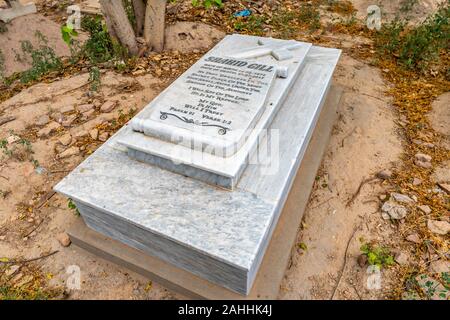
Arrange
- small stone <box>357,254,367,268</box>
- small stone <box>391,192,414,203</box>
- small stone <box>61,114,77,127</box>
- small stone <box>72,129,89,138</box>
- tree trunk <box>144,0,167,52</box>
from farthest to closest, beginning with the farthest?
tree trunk <box>144,0,167,52</box>
small stone <box>61,114,77,127</box>
small stone <box>72,129,89,138</box>
small stone <box>391,192,414,203</box>
small stone <box>357,254,367,268</box>

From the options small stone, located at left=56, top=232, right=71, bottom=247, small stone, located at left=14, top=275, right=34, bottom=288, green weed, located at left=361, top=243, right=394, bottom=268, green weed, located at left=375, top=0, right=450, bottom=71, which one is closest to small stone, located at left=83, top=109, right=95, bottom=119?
small stone, located at left=56, top=232, right=71, bottom=247

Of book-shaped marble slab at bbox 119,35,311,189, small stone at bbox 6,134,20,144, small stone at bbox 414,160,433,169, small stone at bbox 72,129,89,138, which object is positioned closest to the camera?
book-shaped marble slab at bbox 119,35,311,189

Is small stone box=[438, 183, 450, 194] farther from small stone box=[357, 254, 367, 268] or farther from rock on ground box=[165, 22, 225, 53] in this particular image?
rock on ground box=[165, 22, 225, 53]

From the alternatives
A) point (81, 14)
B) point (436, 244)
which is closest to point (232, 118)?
point (436, 244)

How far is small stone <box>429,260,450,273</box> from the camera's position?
2.31m

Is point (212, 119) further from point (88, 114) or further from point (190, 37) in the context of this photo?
point (190, 37)

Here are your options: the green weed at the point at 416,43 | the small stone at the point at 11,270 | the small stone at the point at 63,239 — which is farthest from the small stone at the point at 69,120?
the green weed at the point at 416,43

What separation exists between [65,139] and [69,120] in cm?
30

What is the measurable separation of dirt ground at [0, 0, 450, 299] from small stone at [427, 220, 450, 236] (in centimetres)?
28

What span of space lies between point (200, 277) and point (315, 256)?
900 millimetres

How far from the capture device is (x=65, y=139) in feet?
10.6

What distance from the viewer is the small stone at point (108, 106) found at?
140 inches

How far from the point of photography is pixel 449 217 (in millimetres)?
2615

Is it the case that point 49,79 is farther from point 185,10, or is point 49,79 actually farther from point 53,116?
point 185,10
